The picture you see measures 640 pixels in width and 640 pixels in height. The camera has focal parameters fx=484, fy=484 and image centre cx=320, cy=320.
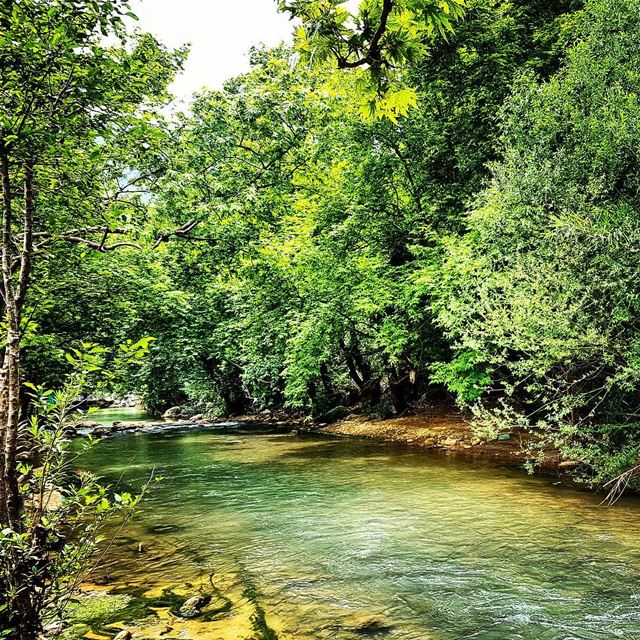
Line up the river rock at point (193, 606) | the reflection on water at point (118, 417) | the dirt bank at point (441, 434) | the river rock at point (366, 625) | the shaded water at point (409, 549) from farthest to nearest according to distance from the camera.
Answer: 1. the reflection on water at point (118, 417)
2. the dirt bank at point (441, 434)
3. the river rock at point (193, 606)
4. the shaded water at point (409, 549)
5. the river rock at point (366, 625)

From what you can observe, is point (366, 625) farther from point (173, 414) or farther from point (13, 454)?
point (173, 414)

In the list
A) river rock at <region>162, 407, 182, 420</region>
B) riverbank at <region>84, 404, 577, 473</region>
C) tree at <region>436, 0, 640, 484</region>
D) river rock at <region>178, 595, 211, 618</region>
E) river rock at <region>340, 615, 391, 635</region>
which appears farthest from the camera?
river rock at <region>162, 407, 182, 420</region>

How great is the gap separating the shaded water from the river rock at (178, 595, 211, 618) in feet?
2.72

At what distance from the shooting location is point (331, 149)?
68.7ft

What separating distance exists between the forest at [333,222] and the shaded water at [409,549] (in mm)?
1031

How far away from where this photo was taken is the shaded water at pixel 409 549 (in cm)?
622

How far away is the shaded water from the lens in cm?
622

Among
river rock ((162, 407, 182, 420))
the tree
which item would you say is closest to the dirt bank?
the tree

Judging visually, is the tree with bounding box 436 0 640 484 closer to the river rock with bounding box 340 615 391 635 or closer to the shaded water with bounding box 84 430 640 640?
the shaded water with bounding box 84 430 640 640

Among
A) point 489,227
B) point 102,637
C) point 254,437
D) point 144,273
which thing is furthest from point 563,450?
point 254,437

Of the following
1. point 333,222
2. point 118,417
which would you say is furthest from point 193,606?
point 118,417

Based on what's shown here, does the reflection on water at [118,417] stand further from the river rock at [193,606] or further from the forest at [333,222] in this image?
the river rock at [193,606]

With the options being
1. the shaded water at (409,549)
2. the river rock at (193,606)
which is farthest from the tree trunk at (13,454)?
the shaded water at (409,549)

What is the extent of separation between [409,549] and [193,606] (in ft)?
13.0
